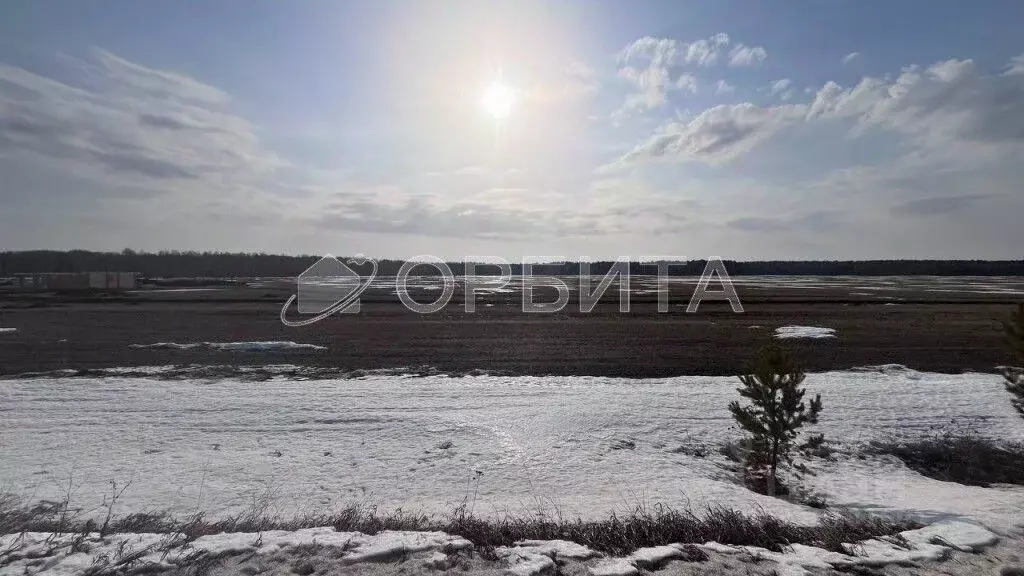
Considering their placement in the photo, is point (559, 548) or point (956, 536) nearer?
point (559, 548)

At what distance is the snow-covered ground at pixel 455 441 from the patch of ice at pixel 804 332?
25.5 feet

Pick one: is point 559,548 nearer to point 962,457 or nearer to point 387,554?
point 387,554

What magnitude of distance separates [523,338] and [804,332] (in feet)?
43.6

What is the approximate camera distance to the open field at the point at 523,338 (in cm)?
1616

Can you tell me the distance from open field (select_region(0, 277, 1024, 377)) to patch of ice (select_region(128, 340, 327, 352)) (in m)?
0.63

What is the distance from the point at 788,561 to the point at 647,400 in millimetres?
7036

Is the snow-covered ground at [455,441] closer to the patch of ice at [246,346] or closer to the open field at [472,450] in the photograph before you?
the open field at [472,450]

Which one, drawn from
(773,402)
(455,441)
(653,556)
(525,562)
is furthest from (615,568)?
(455,441)

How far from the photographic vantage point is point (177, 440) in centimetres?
908

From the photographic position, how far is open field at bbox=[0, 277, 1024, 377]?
16.2m

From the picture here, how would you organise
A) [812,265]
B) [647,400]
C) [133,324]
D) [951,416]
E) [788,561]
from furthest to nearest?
1. [812,265]
2. [133,324]
3. [647,400]
4. [951,416]
5. [788,561]

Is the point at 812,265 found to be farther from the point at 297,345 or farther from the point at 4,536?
the point at 4,536

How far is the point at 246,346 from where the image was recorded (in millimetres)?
19062

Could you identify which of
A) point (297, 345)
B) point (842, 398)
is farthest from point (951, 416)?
point (297, 345)
